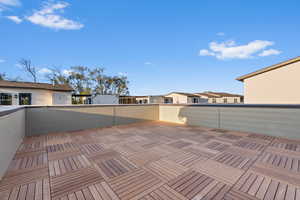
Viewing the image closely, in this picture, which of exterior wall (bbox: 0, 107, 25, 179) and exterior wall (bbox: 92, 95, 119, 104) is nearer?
exterior wall (bbox: 0, 107, 25, 179)

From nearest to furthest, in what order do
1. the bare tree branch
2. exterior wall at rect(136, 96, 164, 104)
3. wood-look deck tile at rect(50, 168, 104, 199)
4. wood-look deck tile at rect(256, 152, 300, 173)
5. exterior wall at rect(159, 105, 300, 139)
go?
1. wood-look deck tile at rect(50, 168, 104, 199)
2. wood-look deck tile at rect(256, 152, 300, 173)
3. exterior wall at rect(159, 105, 300, 139)
4. the bare tree branch
5. exterior wall at rect(136, 96, 164, 104)

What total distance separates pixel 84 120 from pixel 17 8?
8144 millimetres

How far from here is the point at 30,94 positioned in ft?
28.3

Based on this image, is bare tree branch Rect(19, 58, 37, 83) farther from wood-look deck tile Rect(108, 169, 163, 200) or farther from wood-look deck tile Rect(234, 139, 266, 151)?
wood-look deck tile Rect(234, 139, 266, 151)

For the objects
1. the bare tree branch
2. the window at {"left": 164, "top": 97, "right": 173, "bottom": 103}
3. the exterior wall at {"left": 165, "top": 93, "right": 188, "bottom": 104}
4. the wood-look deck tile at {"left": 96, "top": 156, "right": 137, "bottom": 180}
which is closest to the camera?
the wood-look deck tile at {"left": 96, "top": 156, "right": 137, "bottom": 180}

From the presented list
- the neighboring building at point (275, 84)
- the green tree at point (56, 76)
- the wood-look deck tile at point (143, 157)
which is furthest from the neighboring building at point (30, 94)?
the neighboring building at point (275, 84)

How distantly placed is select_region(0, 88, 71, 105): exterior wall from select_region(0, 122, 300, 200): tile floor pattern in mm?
8227

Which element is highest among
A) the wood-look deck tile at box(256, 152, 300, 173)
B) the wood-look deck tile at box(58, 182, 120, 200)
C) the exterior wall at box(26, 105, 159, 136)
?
the exterior wall at box(26, 105, 159, 136)

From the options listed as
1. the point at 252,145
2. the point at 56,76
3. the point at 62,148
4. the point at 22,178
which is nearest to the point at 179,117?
the point at 252,145

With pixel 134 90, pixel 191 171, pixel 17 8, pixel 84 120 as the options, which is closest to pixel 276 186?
pixel 191 171

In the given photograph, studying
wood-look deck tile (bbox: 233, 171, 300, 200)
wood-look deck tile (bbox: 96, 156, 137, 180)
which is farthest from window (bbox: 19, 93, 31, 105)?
wood-look deck tile (bbox: 233, 171, 300, 200)

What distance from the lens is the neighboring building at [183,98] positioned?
17547 mm

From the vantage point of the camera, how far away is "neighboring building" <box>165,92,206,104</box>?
57.6 feet

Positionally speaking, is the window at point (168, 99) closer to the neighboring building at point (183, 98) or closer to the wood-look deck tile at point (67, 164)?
the neighboring building at point (183, 98)
